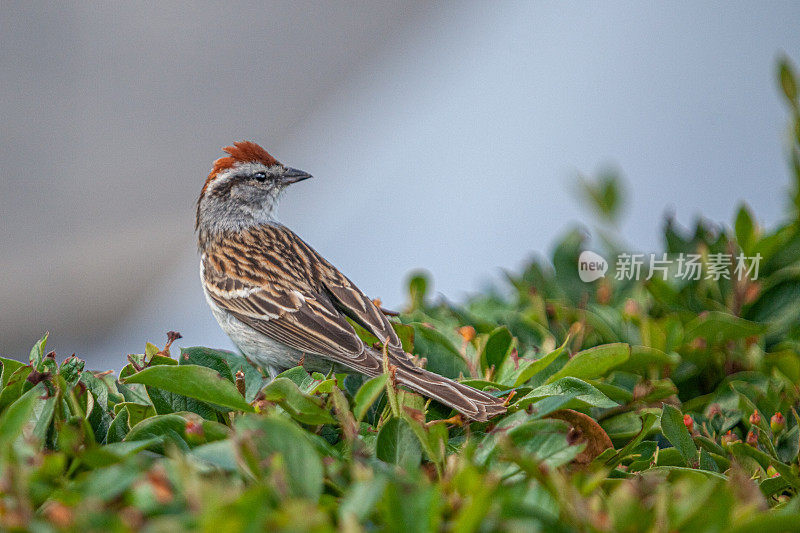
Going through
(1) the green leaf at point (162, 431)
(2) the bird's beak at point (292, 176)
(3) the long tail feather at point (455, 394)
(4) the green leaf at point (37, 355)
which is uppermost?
(2) the bird's beak at point (292, 176)

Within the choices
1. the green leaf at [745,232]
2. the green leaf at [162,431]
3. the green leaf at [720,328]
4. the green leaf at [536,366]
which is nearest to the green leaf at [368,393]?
the green leaf at [162,431]

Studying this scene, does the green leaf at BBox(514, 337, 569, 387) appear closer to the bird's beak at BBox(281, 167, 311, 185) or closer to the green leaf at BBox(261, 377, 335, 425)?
the green leaf at BBox(261, 377, 335, 425)

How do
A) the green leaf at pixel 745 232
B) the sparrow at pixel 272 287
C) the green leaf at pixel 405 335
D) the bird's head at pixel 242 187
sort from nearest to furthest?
1. the green leaf at pixel 405 335
2. the sparrow at pixel 272 287
3. the green leaf at pixel 745 232
4. the bird's head at pixel 242 187

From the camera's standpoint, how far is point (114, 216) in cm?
1098

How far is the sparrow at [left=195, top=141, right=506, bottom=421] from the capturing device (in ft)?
11.4

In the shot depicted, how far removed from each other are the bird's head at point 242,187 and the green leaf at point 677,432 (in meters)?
3.13

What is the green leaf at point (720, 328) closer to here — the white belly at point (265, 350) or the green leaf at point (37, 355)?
the white belly at point (265, 350)

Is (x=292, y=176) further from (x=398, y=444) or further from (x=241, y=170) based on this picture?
(x=398, y=444)

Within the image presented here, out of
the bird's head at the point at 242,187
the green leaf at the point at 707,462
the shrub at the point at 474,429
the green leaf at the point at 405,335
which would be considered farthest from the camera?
the bird's head at the point at 242,187

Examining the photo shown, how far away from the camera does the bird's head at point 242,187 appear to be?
4.86 m

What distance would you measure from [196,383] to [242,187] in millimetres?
3168

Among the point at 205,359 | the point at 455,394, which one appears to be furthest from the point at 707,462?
the point at 205,359

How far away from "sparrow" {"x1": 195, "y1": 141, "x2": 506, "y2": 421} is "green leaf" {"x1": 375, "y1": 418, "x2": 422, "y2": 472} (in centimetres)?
71

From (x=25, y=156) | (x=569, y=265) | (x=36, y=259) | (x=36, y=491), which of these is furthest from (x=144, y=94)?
(x=36, y=491)
